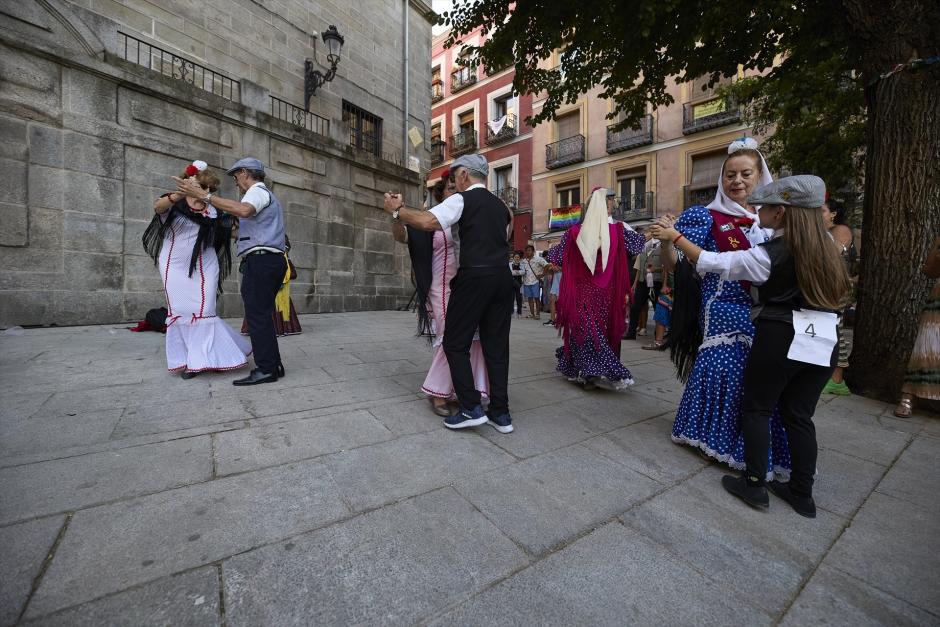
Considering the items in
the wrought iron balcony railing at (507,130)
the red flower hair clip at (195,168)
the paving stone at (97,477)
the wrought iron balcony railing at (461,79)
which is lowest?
the paving stone at (97,477)

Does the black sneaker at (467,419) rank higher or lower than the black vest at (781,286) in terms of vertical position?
lower

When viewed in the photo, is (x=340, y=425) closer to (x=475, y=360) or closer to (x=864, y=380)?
(x=475, y=360)

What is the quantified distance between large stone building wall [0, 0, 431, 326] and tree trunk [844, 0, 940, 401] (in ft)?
29.0

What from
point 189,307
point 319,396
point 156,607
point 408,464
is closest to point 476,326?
point 408,464

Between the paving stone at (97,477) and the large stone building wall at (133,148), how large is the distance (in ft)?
18.7

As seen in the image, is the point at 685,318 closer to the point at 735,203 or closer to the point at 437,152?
the point at 735,203

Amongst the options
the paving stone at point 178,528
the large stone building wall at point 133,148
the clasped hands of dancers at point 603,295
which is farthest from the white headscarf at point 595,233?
the large stone building wall at point 133,148

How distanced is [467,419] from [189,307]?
110 inches

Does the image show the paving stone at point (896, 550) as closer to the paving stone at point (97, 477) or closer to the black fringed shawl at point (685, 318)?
the black fringed shawl at point (685, 318)

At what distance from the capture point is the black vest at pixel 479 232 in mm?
2631

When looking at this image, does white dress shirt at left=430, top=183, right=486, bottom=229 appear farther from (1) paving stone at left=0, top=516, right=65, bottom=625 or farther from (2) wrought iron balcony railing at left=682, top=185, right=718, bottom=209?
(2) wrought iron balcony railing at left=682, top=185, right=718, bottom=209

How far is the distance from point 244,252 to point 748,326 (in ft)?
12.3

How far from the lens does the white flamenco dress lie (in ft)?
11.8

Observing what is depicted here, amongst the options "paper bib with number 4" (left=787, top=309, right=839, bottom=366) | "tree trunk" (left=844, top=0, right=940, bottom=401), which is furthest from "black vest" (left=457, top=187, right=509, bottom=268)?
"tree trunk" (left=844, top=0, right=940, bottom=401)
